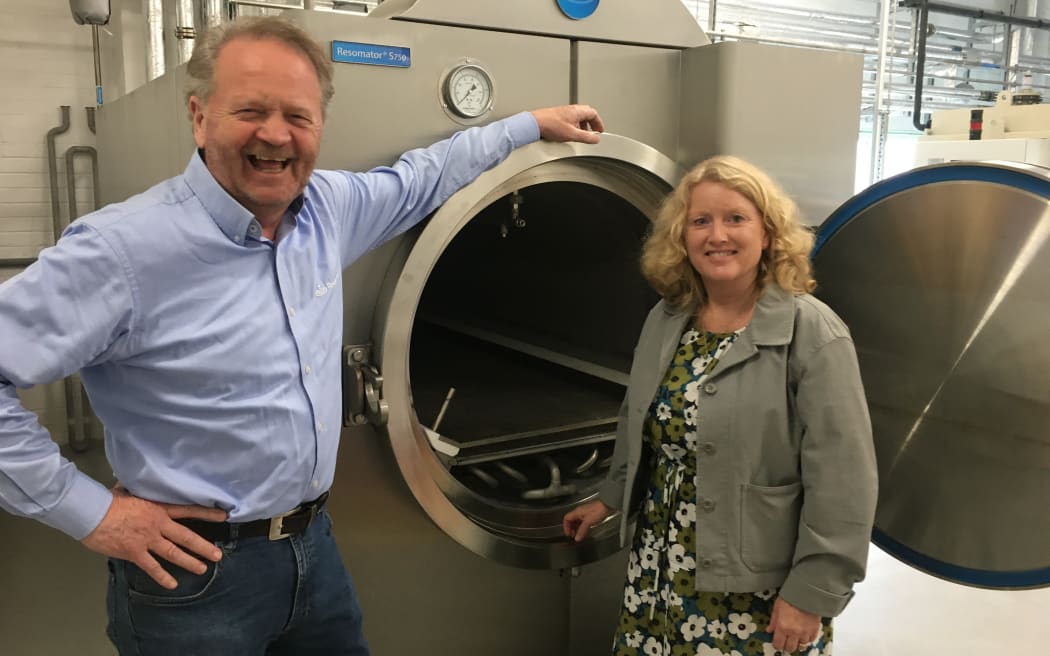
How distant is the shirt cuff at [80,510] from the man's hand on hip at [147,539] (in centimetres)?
1

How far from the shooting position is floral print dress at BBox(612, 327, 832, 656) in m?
1.30

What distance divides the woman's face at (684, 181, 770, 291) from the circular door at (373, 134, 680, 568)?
0.31m

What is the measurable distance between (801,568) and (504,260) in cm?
194

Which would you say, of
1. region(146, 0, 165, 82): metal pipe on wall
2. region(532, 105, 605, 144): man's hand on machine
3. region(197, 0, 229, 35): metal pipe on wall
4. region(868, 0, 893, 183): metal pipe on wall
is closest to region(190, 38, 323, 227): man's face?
region(532, 105, 605, 144): man's hand on machine

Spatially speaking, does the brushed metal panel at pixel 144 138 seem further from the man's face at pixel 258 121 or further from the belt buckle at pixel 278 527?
the belt buckle at pixel 278 527

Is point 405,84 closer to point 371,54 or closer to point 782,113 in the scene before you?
point 371,54

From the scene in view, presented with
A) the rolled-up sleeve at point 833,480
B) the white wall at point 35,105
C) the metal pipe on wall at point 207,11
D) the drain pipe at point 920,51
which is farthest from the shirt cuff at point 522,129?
the drain pipe at point 920,51

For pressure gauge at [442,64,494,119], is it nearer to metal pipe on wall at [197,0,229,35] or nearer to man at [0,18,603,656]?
man at [0,18,603,656]

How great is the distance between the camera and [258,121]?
108 cm

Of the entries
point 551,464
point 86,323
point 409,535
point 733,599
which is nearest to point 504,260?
point 551,464

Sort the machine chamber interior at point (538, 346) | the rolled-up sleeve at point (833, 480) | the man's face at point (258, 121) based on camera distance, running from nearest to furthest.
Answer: the man's face at point (258, 121) < the rolled-up sleeve at point (833, 480) < the machine chamber interior at point (538, 346)

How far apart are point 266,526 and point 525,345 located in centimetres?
180

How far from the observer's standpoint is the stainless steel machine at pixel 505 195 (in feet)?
4.64

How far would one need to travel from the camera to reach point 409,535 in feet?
5.14
